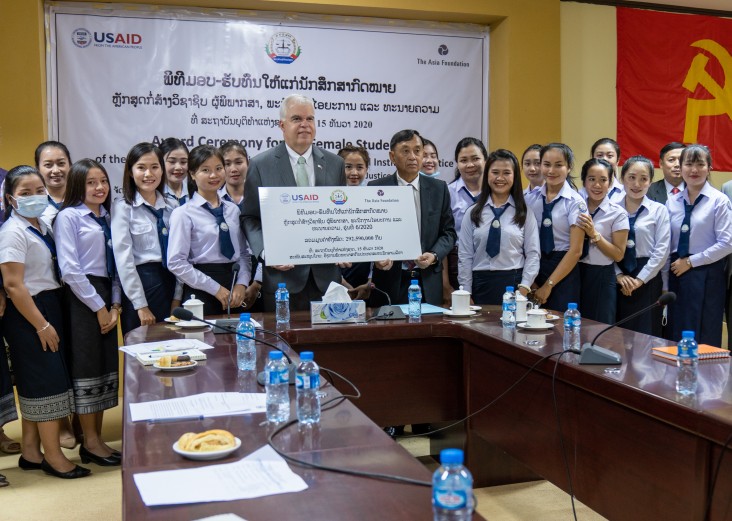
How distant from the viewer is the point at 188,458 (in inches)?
58.6

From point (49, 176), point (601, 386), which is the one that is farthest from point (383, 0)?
point (601, 386)

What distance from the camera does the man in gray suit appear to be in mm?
3605

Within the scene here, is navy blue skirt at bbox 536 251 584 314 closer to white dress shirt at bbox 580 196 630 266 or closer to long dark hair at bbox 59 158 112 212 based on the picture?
white dress shirt at bbox 580 196 630 266

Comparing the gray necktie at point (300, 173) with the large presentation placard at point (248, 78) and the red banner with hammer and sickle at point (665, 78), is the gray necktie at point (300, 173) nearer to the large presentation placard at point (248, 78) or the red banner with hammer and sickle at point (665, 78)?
the large presentation placard at point (248, 78)

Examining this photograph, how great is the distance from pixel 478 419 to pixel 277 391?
1.54 m

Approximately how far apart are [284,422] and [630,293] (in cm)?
305

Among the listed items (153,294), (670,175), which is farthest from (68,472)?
(670,175)

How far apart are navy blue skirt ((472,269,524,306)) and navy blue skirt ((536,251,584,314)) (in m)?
0.21

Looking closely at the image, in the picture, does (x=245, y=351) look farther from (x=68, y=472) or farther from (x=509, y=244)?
(x=509, y=244)

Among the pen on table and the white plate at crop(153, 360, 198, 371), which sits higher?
the white plate at crop(153, 360, 198, 371)

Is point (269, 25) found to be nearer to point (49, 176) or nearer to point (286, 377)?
point (49, 176)

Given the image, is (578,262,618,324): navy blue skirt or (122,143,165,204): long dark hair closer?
(122,143,165,204): long dark hair

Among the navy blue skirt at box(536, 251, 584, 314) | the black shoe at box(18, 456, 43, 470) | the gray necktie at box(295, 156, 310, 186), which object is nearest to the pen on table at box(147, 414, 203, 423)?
the gray necktie at box(295, 156, 310, 186)

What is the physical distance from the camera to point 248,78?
17.5 ft
